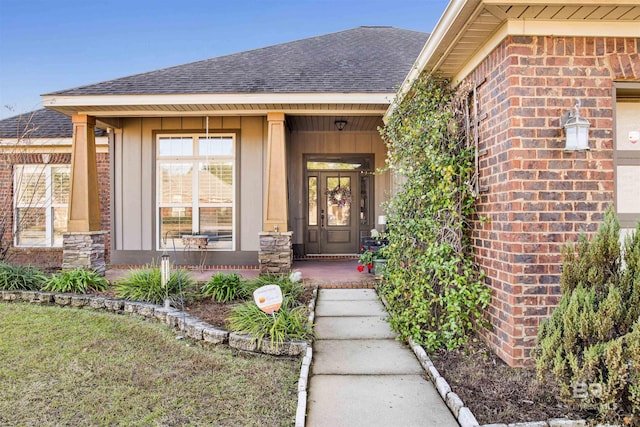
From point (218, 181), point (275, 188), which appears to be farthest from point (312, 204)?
point (275, 188)

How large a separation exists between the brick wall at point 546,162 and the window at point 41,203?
9020 mm

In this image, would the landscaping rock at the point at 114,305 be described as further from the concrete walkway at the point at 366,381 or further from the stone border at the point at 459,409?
the stone border at the point at 459,409

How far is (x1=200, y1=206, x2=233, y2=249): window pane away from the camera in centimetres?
741

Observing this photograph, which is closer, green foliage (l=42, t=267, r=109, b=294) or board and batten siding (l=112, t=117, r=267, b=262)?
green foliage (l=42, t=267, r=109, b=294)

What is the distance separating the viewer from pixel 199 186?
7.44 metres

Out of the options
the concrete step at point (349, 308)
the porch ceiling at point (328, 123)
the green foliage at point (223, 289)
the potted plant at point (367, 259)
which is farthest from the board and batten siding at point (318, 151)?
the concrete step at point (349, 308)

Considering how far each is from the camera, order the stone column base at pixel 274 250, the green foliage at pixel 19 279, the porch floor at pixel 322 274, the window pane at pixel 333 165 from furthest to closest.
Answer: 1. the window pane at pixel 333 165
2. the stone column base at pixel 274 250
3. the porch floor at pixel 322 274
4. the green foliage at pixel 19 279

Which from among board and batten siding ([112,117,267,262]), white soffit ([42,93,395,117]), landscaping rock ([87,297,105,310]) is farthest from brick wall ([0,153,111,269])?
landscaping rock ([87,297,105,310])

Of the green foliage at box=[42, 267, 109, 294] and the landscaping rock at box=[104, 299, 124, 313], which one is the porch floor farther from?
the landscaping rock at box=[104, 299, 124, 313]

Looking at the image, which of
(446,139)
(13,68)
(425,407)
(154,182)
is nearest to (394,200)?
(446,139)

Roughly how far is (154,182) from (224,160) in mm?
1464

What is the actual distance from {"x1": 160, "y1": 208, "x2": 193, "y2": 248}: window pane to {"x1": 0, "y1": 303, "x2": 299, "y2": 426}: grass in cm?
326

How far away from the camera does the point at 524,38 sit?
2.83 metres

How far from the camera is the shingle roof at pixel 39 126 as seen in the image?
8.22 metres
